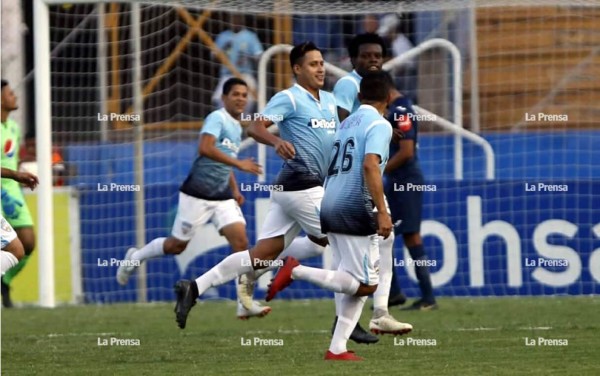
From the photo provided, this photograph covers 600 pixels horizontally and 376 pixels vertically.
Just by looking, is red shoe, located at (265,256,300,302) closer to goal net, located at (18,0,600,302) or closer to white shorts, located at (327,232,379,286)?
white shorts, located at (327,232,379,286)

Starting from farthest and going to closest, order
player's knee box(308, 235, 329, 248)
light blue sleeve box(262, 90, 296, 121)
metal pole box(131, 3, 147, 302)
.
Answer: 1. metal pole box(131, 3, 147, 302)
2. player's knee box(308, 235, 329, 248)
3. light blue sleeve box(262, 90, 296, 121)

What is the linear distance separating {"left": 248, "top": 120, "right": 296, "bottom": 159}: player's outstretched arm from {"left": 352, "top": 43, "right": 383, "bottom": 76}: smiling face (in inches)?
47.1

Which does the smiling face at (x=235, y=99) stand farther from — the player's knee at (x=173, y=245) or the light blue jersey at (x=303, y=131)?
the light blue jersey at (x=303, y=131)

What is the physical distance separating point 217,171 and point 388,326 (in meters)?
3.86

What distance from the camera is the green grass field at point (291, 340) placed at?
8.78m

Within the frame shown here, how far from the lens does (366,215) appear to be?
29.6ft

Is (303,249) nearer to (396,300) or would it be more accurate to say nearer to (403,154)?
(403,154)

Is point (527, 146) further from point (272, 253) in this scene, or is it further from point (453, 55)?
point (272, 253)

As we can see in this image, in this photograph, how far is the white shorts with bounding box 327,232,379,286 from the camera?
9.03 meters

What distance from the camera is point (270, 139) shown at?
10.0m

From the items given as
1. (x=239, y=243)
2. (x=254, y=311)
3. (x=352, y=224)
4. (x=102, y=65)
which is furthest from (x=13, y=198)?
(x=352, y=224)

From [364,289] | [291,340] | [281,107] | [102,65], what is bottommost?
[291,340]

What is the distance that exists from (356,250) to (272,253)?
1.60 meters

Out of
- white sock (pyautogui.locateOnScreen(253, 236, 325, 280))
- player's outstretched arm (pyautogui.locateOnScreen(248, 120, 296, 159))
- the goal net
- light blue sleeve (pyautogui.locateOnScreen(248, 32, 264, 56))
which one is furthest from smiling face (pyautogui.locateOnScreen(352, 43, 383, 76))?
light blue sleeve (pyautogui.locateOnScreen(248, 32, 264, 56))
